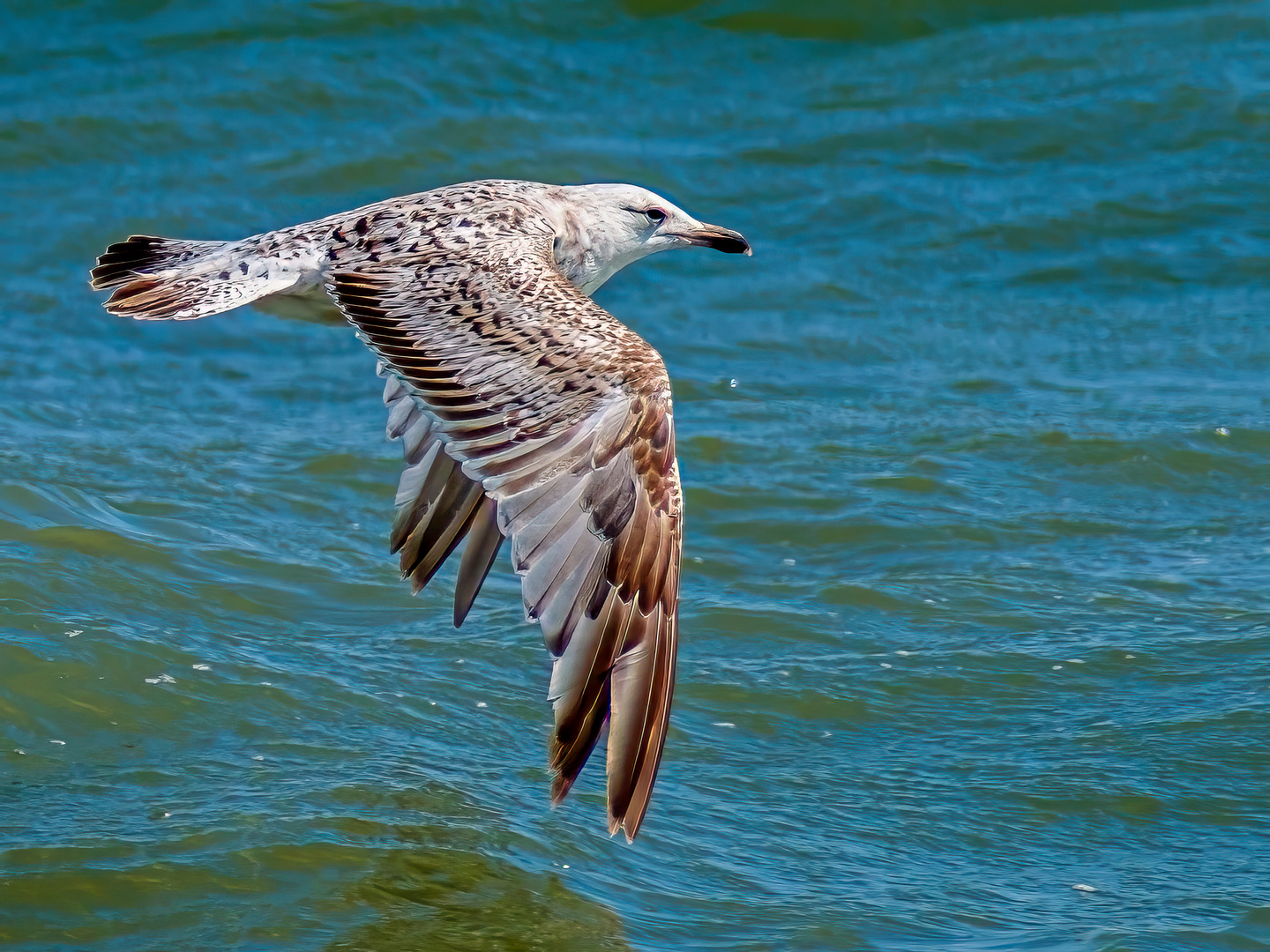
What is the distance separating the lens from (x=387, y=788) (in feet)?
15.0

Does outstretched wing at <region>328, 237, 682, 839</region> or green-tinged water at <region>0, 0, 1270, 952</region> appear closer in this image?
outstretched wing at <region>328, 237, 682, 839</region>

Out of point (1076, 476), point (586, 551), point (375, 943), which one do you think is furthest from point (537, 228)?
point (1076, 476)

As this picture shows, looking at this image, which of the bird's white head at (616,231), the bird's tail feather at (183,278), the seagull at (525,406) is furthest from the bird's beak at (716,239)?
the bird's tail feather at (183,278)

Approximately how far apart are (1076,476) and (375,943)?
4.24 meters

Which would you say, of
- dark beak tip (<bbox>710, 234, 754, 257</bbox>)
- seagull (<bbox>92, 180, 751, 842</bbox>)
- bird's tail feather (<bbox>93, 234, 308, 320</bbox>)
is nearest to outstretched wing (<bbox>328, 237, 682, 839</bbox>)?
seagull (<bbox>92, 180, 751, 842</bbox>)

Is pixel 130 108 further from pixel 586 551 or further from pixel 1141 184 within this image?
pixel 586 551

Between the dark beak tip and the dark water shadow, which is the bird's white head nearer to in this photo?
the dark beak tip

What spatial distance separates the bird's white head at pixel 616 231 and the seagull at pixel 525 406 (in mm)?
11

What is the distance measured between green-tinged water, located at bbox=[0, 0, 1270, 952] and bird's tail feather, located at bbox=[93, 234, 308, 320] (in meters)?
1.11

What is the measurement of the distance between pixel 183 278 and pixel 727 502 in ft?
8.74

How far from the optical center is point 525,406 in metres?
4.10

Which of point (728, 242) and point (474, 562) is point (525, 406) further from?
point (728, 242)

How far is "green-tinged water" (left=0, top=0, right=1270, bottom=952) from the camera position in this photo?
13.9ft

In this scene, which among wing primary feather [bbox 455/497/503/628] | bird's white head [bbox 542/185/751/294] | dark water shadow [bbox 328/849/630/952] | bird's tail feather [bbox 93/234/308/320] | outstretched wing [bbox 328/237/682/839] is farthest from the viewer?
bird's white head [bbox 542/185/751/294]
